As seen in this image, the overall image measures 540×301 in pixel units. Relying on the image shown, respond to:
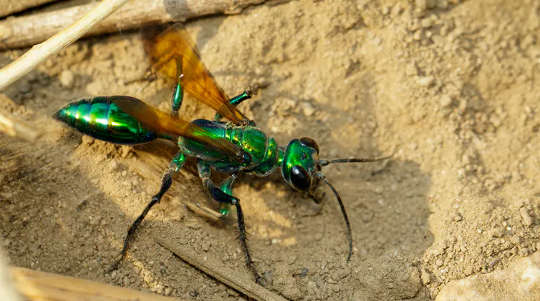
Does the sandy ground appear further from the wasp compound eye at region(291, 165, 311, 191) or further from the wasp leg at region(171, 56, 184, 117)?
the wasp compound eye at region(291, 165, 311, 191)

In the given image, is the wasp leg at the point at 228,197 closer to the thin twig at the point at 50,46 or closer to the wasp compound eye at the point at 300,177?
→ the wasp compound eye at the point at 300,177

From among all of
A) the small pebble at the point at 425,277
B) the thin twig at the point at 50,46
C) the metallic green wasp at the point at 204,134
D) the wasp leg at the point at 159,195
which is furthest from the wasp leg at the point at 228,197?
the thin twig at the point at 50,46

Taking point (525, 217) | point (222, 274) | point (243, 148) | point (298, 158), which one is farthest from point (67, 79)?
point (525, 217)

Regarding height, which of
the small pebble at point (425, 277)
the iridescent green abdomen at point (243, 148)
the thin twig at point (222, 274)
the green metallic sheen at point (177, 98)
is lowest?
the small pebble at point (425, 277)

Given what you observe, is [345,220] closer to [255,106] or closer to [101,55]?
[255,106]

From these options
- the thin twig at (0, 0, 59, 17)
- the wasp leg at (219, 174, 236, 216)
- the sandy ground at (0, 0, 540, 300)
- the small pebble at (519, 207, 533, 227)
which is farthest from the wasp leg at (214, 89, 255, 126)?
the small pebble at (519, 207, 533, 227)

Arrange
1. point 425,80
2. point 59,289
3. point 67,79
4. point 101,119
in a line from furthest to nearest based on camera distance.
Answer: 1. point 425,80
2. point 67,79
3. point 101,119
4. point 59,289

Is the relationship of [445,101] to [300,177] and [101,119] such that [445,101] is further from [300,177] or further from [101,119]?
[101,119]
